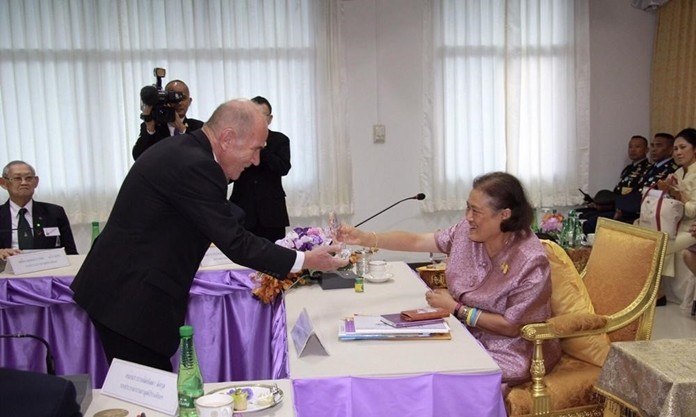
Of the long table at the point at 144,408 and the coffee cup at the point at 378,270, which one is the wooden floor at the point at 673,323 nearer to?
the coffee cup at the point at 378,270

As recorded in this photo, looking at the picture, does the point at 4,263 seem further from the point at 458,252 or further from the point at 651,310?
the point at 651,310

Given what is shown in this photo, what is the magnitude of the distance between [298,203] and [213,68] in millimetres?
1371

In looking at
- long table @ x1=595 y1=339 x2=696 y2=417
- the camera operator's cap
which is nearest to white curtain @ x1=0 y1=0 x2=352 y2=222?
the camera operator's cap

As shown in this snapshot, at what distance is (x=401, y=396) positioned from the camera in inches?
56.9

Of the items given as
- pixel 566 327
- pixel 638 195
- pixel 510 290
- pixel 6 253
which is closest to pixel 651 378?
pixel 566 327

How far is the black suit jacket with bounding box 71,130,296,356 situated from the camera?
66.3 inches

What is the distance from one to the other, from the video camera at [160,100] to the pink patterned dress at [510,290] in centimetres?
175

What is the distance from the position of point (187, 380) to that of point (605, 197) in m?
4.85

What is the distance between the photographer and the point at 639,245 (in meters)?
2.17

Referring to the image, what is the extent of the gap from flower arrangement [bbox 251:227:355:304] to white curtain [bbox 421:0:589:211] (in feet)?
9.90

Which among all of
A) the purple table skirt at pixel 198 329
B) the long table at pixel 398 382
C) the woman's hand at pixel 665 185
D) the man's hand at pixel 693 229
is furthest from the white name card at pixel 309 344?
the woman's hand at pixel 665 185

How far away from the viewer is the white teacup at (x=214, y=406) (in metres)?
1.18

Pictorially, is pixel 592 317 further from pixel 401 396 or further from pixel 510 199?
pixel 401 396

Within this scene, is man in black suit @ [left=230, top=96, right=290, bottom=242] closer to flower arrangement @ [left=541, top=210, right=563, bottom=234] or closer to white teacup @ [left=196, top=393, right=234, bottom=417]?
flower arrangement @ [left=541, top=210, right=563, bottom=234]
